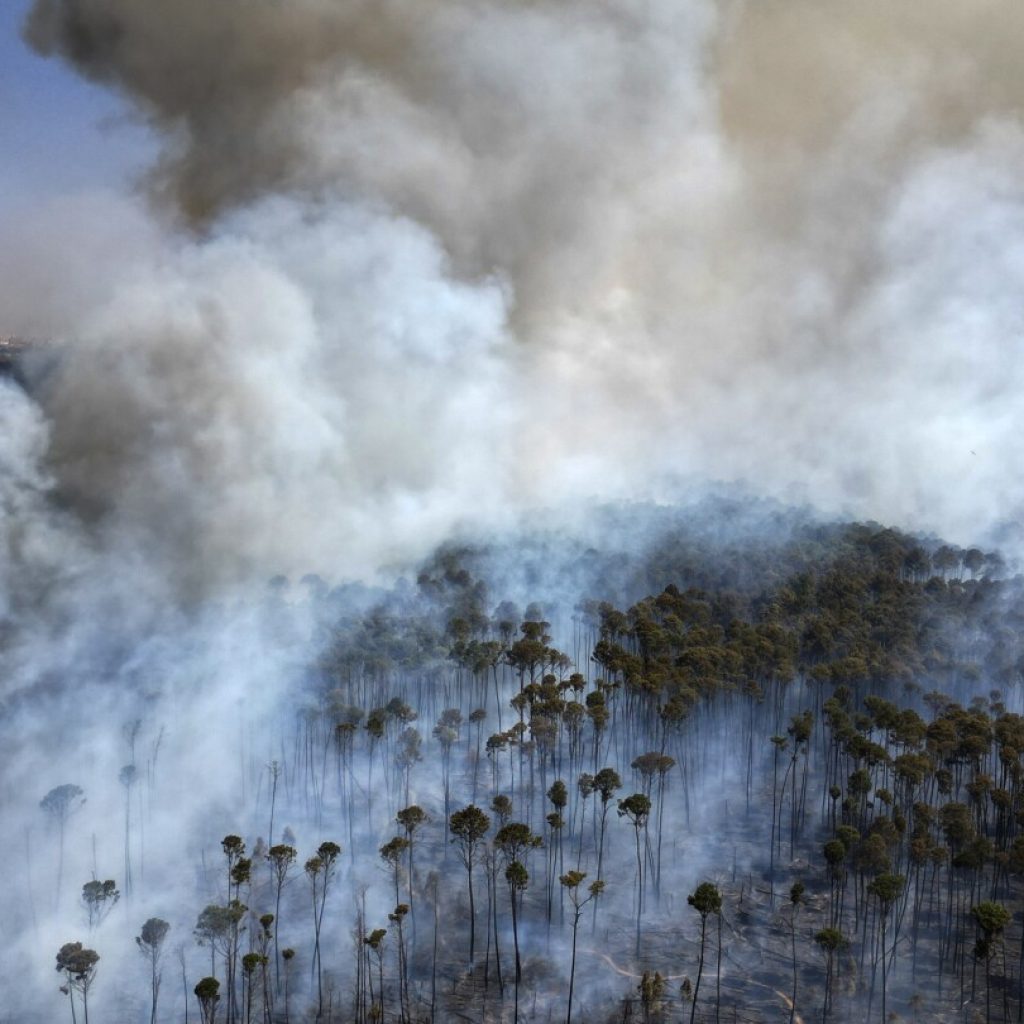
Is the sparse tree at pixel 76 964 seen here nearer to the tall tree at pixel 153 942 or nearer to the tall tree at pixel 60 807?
the tall tree at pixel 153 942

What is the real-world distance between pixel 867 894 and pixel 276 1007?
23.4 meters

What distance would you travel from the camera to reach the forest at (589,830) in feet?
113

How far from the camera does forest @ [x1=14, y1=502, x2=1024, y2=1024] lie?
3431cm

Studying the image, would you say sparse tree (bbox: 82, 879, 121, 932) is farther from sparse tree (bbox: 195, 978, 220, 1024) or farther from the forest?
sparse tree (bbox: 195, 978, 220, 1024)

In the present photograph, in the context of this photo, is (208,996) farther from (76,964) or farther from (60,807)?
(60,807)

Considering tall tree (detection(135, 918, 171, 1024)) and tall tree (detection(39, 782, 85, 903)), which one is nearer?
tall tree (detection(135, 918, 171, 1024))

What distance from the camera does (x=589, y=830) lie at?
4531cm

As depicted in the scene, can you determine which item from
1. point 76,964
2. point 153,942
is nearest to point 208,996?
point 153,942

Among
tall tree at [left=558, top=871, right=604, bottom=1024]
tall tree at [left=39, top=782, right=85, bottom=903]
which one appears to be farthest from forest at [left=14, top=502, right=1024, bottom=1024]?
tall tree at [left=558, top=871, right=604, bottom=1024]

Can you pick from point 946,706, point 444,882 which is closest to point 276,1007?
point 444,882

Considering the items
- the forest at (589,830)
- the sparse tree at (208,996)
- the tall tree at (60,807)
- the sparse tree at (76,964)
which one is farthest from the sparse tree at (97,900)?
the sparse tree at (208,996)

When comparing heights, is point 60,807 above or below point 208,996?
above

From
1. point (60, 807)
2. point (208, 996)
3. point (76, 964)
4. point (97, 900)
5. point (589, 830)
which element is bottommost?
point (208, 996)

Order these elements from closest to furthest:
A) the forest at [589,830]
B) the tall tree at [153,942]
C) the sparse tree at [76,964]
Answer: the sparse tree at [76,964] < the tall tree at [153,942] < the forest at [589,830]
